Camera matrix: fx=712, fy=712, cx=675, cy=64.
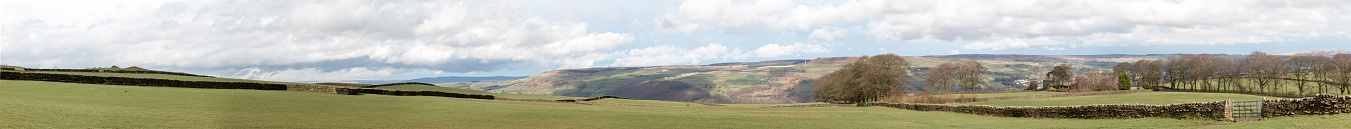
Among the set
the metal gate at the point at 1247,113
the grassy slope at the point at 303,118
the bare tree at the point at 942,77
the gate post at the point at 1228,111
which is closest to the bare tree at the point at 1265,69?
the bare tree at the point at 942,77

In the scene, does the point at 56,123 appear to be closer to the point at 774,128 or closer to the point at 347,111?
the point at 347,111

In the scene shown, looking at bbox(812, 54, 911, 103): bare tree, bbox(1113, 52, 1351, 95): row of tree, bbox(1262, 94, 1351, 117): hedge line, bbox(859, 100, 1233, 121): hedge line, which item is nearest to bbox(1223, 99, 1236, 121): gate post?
bbox(859, 100, 1233, 121): hedge line

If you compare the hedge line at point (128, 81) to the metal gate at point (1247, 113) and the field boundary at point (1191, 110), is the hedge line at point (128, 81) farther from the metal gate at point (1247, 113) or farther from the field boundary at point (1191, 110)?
the metal gate at point (1247, 113)

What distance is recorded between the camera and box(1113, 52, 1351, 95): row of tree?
78375mm

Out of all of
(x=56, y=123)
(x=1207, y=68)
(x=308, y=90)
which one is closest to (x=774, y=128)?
(x=56, y=123)

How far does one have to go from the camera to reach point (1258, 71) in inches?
3314

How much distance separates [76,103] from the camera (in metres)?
22.7

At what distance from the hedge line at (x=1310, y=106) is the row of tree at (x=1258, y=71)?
61362mm

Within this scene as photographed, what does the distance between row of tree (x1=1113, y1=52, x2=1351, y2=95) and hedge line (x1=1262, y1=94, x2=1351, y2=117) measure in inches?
2416

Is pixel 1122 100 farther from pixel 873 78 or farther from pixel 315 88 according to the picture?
pixel 315 88

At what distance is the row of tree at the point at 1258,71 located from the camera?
257 feet

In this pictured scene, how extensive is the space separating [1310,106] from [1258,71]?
7833 centimetres

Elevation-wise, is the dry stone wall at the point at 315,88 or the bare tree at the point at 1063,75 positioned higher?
the bare tree at the point at 1063,75

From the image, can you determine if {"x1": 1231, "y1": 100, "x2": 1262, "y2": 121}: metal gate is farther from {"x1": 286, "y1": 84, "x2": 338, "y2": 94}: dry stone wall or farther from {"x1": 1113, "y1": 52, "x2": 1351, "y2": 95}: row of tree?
{"x1": 1113, "y1": 52, "x2": 1351, "y2": 95}: row of tree
